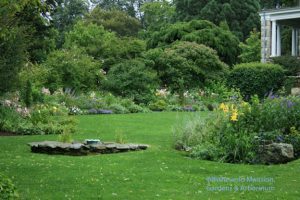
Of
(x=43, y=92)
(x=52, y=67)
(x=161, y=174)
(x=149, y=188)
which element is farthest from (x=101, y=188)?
(x=52, y=67)

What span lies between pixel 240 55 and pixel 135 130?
21006 millimetres

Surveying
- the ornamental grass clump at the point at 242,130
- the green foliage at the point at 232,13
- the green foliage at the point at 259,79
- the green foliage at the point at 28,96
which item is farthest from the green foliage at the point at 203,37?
the ornamental grass clump at the point at 242,130

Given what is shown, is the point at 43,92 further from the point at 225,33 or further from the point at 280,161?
the point at 225,33

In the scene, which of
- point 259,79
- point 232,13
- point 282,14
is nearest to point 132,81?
point 259,79

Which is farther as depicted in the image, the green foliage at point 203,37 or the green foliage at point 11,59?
the green foliage at point 203,37

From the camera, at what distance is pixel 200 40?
1339 inches

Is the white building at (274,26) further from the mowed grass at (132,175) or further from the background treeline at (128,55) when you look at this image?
the mowed grass at (132,175)

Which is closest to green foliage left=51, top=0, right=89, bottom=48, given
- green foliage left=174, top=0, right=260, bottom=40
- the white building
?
green foliage left=174, top=0, right=260, bottom=40

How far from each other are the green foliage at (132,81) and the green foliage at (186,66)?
1.68 meters

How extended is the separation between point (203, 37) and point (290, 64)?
440 inches

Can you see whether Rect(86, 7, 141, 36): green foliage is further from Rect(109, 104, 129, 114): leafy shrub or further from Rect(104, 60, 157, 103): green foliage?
Rect(109, 104, 129, 114): leafy shrub

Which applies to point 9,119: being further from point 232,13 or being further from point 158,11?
point 158,11

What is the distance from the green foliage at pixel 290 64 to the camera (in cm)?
2375

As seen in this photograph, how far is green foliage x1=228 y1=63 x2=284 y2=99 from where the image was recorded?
2284 centimetres
